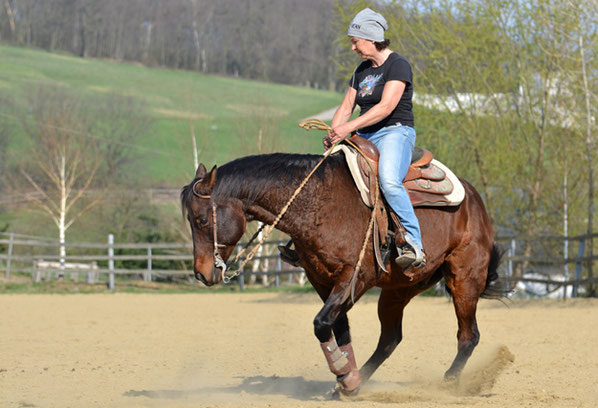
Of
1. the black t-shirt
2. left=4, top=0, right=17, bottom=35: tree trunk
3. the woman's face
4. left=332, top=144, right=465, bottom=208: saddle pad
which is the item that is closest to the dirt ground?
left=332, top=144, right=465, bottom=208: saddle pad

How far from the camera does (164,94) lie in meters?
64.1

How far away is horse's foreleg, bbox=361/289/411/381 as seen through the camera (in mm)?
5746

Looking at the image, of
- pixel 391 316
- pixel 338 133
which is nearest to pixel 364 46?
pixel 338 133

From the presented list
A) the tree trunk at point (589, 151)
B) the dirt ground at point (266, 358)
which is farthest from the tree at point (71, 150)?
the tree trunk at point (589, 151)

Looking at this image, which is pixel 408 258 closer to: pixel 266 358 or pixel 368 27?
Answer: pixel 368 27

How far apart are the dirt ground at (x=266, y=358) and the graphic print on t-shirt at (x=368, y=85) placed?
86.2 inches

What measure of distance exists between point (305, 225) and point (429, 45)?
1408 centimetres

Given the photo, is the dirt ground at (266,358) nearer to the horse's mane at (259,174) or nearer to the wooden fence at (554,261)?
the wooden fence at (554,261)

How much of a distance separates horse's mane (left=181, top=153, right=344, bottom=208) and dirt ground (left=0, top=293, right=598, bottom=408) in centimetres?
144

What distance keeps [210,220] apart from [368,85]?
1.53 meters

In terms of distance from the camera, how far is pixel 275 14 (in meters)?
79.8

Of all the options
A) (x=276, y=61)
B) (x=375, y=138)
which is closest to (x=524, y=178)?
(x=375, y=138)

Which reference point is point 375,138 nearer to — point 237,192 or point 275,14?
point 237,192

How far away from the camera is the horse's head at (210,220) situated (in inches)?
182
